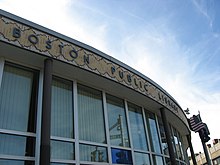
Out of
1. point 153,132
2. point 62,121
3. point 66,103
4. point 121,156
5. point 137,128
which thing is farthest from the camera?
point 153,132

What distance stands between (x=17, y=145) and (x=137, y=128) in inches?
169

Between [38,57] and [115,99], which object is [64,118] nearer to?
[38,57]

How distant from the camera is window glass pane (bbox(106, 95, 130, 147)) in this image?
716cm

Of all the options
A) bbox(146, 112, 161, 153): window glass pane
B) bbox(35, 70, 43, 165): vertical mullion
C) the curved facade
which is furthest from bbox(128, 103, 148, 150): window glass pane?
bbox(35, 70, 43, 165): vertical mullion

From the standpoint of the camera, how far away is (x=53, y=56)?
589 cm

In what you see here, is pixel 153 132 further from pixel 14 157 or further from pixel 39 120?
pixel 14 157

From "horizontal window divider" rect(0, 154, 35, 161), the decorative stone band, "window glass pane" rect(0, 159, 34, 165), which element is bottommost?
"window glass pane" rect(0, 159, 34, 165)

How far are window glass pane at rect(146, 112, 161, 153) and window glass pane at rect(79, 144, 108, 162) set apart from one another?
2584mm

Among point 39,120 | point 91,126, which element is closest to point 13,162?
point 39,120

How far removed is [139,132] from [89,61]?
3.15 metres

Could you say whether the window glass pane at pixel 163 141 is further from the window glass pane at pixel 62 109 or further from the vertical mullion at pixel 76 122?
the window glass pane at pixel 62 109

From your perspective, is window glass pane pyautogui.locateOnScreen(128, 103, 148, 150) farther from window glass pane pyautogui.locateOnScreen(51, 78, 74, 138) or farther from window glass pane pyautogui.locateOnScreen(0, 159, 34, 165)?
window glass pane pyautogui.locateOnScreen(0, 159, 34, 165)

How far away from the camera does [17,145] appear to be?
5.01 meters

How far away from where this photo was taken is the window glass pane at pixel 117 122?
7.16 m
